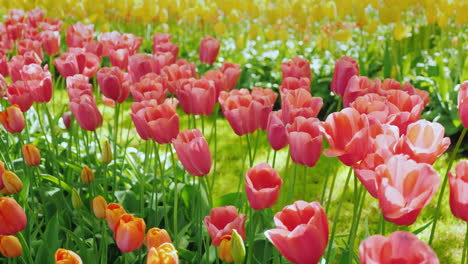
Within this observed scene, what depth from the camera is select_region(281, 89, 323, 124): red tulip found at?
1.56 metres

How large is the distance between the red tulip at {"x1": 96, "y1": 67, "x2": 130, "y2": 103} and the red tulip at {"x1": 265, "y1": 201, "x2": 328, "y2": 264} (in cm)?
117

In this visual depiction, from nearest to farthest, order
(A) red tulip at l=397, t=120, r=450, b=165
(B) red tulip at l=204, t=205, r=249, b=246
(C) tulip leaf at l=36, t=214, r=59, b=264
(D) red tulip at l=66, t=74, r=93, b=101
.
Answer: (A) red tulip at l=397, t=120, r=450, b=165, (B) red tulip at l=204, t=205, r=249, b=246, (C) tulip leaf at l=36, t=214, r=59, b=264, (D) red tulip at l=66, t=74, r=93, b=101

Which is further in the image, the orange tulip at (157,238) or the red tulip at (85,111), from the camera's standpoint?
the red tulip at (85,111)

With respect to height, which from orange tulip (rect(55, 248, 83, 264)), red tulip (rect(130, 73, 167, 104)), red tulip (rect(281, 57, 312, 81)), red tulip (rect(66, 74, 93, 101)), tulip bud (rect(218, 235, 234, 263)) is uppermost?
red tulip (rect(281, 57, 312, 81))

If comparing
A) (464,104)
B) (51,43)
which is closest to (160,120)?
(464,104)

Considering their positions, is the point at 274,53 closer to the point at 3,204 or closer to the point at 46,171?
the point at 46,171

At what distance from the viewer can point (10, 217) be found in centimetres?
134

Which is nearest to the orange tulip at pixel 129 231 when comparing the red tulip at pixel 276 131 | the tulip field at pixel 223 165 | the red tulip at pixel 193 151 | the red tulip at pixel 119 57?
the tulip field at pixel 223 165

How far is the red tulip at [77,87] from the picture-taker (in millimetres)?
2023

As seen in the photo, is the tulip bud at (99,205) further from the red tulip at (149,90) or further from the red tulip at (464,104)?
the red tulip at (464,104)

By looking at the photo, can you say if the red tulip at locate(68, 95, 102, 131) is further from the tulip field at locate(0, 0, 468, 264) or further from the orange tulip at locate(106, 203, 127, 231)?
the orange tulip at locate(106, 203, 127, 231)

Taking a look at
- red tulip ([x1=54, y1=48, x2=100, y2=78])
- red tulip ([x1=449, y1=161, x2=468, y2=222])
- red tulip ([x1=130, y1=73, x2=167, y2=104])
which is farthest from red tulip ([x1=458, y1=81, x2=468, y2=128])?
red tulip ([x1=54, y1=48, x2=100, y2=78])

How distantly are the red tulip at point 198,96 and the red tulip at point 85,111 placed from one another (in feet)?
0.98

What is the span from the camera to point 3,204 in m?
1.31
